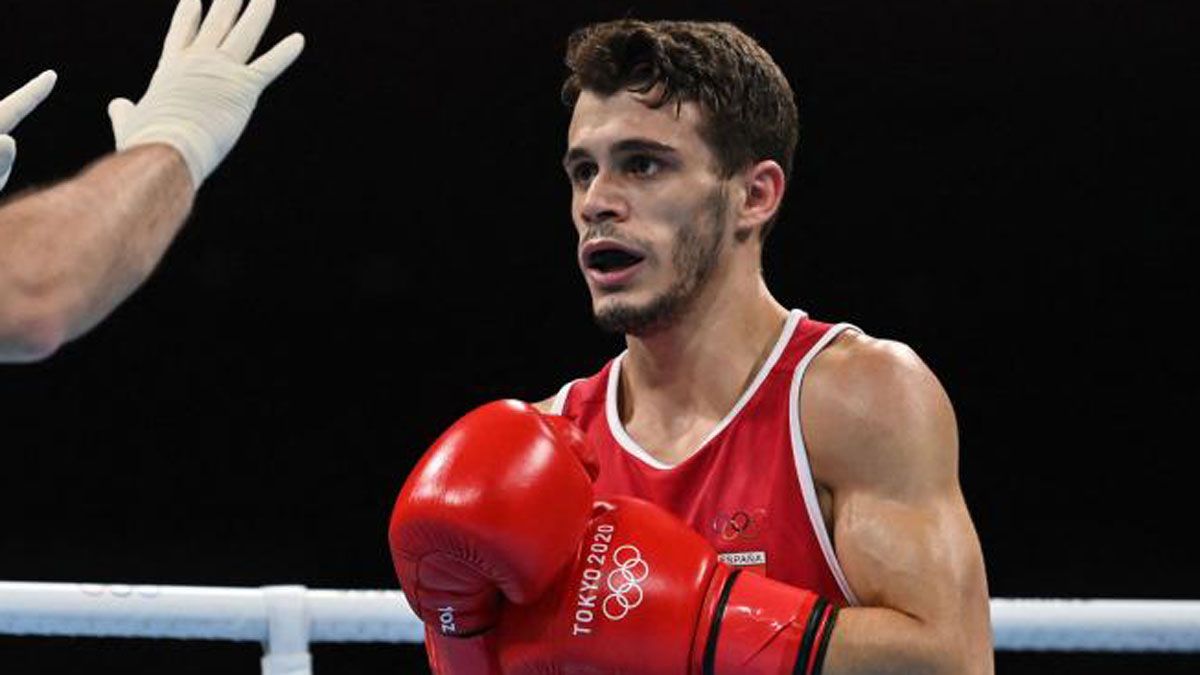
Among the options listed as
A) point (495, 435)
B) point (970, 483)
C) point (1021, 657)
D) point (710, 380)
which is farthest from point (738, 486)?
point (1021, 657)

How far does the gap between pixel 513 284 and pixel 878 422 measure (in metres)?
4.99

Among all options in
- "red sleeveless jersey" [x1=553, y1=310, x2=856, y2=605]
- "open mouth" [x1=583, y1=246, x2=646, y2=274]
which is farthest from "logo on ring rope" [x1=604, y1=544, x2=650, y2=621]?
"open mouth" [x1=583, y1=246, x2=646, y2=274]

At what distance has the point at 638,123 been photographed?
2.21 metres

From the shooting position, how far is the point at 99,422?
6473 millimetres

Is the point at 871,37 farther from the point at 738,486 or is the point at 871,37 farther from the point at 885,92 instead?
the point at 738,486

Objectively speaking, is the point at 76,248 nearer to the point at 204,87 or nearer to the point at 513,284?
the point at 204,87

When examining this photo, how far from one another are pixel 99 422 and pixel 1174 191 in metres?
4.80

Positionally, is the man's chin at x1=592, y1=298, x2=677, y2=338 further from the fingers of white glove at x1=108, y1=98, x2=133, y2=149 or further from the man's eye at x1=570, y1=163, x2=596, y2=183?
the fingers of white glove at x1=108, y1=98, x2=133, y2=149

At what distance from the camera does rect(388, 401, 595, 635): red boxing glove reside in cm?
190

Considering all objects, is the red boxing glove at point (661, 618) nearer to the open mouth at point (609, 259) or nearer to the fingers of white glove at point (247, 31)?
the open mouth at point (609, 259)

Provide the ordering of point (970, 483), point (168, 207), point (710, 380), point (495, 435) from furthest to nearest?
point (970, 483) → point (710, 380) → point (495, 435) → point (168, 207)

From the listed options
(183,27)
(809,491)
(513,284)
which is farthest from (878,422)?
(513,284)

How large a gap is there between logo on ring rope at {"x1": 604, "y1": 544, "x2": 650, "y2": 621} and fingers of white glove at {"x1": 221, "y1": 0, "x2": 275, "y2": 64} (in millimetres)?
745

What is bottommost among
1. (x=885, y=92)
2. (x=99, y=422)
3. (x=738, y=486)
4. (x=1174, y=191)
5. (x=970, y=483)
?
(x=738, y=486)
